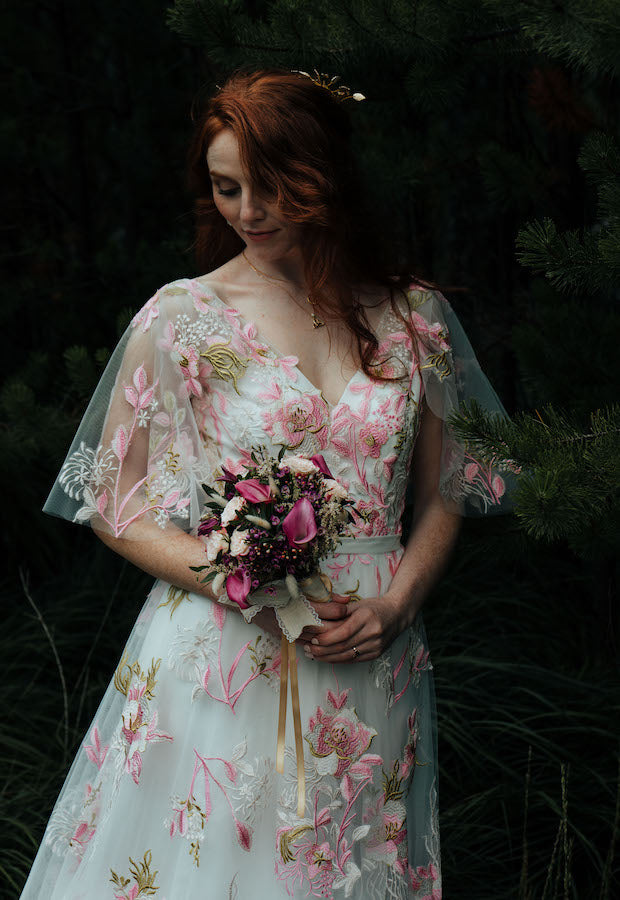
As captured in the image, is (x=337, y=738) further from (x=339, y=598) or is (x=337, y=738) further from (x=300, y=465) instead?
(x=300, y=465)

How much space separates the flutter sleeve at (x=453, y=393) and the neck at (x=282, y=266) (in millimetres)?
273

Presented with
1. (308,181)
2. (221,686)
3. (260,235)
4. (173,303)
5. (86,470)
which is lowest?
(221,686)

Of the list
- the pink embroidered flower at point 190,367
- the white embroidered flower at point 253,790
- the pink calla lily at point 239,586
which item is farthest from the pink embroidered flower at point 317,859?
the pink embroidered flower at point 190,367

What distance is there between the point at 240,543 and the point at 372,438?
21.0 inches

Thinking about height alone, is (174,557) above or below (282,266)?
below

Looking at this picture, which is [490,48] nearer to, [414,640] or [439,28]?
[439,28]

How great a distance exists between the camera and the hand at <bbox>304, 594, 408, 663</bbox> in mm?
1927

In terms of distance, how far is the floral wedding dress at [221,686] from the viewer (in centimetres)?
195

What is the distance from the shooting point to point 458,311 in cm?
400

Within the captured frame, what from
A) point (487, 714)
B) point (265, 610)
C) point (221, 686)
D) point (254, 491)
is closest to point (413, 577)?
point (265, 610)

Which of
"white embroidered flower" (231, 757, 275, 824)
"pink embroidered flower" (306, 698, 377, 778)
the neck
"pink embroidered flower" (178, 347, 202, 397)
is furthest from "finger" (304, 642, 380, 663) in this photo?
the neck

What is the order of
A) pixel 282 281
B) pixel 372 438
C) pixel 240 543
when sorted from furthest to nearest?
pixel 282 281
pixel 372 438
pixel 240 543

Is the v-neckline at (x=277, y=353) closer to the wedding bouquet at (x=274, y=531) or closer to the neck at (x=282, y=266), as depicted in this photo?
the neck at (x=282, y=266)

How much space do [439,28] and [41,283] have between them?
9.76 ft
